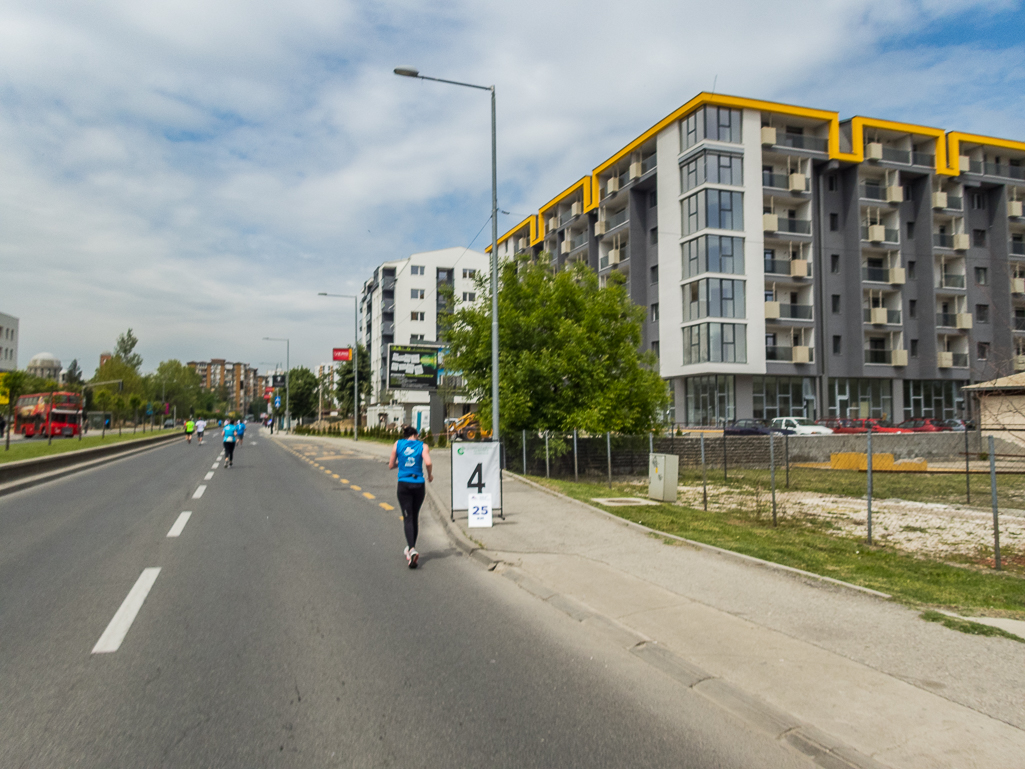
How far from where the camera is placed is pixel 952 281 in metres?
52.9

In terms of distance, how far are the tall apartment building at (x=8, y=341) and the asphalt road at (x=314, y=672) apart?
122 m

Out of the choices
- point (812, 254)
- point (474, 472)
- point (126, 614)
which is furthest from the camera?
point (812, 254)

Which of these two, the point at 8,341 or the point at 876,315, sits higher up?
the point at 8,341

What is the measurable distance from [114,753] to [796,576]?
6194 mm

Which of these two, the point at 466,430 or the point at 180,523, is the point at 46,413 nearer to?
the point at 466,430

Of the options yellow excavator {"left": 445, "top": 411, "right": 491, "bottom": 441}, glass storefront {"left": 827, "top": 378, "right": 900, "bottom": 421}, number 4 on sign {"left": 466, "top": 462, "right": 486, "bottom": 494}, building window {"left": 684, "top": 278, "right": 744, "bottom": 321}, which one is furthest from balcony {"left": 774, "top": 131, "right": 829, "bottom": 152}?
number 4 on sign {"left": 466, "top": 462, "right": 486, "bottom": 494}

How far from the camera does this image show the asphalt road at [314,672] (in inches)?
144

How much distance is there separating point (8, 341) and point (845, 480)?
126122mm

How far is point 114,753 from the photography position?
3.54 meters

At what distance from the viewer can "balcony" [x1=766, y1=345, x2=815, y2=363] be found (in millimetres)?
47250

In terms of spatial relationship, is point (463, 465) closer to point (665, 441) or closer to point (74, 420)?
point (665, 441)

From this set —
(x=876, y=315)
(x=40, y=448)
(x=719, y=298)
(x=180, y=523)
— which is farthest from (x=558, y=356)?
(x=876, y=315)

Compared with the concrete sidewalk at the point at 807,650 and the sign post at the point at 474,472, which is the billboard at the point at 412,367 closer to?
the sign post at the point at 474,472

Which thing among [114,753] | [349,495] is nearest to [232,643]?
[114,753]
